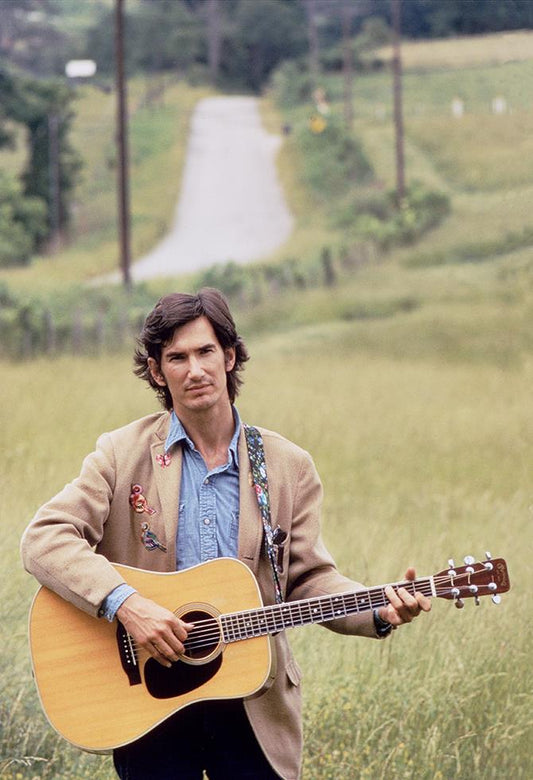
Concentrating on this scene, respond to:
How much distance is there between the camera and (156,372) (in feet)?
11.8

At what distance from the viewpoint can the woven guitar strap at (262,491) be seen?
348 cm

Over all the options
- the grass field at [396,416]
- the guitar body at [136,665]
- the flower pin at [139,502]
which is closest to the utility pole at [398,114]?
the grass field at [396,416]

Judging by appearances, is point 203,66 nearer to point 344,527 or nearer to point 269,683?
point 344,527

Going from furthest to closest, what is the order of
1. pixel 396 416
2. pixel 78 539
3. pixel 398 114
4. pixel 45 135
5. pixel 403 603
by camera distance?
pixel 45 135
pixel 398 114
pixel 396 416
pixel 78 539
pixel 403 603

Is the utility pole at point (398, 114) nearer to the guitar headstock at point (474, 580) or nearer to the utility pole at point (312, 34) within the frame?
the utility pole at point (312, 34)

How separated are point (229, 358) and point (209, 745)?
0.90 m

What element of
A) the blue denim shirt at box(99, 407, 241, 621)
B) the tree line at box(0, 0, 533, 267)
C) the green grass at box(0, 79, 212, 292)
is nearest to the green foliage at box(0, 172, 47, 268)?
the tree line at box(0, 0, 533, 267)

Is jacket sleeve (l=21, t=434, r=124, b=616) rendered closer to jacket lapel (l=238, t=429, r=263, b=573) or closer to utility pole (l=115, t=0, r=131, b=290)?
jacket lapel (l=238, t=429, r=263, b=573)

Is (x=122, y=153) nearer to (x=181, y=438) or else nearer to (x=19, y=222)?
(x=19, y=222)

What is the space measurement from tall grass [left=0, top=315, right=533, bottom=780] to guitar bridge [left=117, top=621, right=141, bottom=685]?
3.71 feet

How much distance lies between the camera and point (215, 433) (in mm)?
3566

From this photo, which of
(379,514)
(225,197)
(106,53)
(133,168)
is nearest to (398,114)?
(225,197)

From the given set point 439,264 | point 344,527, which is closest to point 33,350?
point 439,264

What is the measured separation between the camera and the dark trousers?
3.45m
